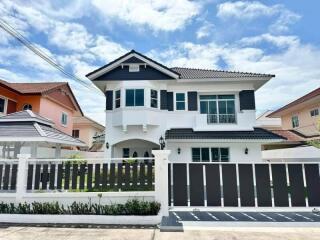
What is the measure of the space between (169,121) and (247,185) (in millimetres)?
9055

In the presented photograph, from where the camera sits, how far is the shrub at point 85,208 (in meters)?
6.63

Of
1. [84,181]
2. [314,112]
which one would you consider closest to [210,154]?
[84,181]

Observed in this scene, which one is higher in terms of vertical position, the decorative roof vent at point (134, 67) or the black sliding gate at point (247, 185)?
the decorative roof vent at point (134, 67)

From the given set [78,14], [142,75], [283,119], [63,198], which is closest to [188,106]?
[142,75]

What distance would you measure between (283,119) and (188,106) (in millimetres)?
18179

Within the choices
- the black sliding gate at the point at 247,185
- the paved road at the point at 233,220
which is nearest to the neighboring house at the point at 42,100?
the black sliding gate at the point at 247,185

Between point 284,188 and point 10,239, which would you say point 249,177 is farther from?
point 10,239

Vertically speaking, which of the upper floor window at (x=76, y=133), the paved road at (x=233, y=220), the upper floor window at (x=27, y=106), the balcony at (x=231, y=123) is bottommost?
the paved road at (x=233, y=220)

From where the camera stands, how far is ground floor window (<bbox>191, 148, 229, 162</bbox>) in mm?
15680

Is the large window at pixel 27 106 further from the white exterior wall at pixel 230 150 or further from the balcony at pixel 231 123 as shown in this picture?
the balcony at pixel 231 123

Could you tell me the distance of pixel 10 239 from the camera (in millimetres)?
5387

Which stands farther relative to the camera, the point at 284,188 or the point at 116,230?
the point at 284,188

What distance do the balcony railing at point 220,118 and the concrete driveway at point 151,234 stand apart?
10.5 metres

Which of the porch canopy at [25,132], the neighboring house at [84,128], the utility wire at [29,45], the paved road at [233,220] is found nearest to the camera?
the paved road at [233,220]
